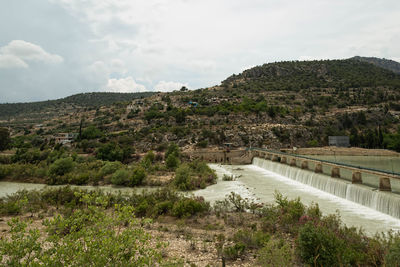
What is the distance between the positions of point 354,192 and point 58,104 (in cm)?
12231

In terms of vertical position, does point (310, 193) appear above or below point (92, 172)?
below

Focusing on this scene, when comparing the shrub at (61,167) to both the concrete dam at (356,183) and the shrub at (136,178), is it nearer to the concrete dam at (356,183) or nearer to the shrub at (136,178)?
the shrub at (136,178)

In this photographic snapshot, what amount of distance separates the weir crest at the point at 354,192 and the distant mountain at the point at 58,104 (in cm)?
8676

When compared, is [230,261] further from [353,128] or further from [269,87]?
[269,87]

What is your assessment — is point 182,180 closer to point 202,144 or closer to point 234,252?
point 234,252

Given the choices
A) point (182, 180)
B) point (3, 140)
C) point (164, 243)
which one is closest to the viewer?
point (164, 243)

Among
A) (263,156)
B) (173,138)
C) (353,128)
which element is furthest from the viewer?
(353,128)

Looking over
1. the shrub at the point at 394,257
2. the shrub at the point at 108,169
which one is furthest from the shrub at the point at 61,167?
the shrub at the point at 394,257

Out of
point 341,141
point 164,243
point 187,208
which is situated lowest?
point 187,208

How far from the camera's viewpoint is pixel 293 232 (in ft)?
32.4

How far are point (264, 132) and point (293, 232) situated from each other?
46800 millimetres

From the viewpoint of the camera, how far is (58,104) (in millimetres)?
107188

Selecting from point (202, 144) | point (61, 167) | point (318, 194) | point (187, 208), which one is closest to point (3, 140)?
point (61, 167)

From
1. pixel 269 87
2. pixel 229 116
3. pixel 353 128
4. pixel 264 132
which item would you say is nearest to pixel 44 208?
pixel 264 132
